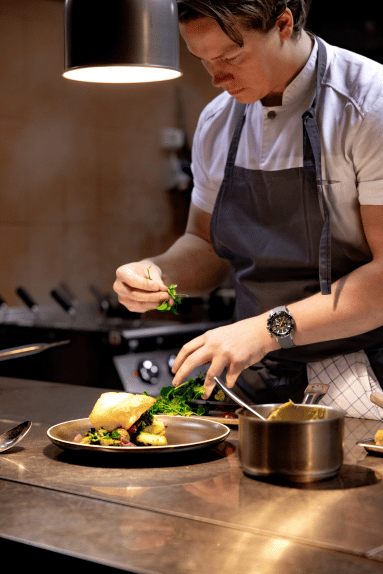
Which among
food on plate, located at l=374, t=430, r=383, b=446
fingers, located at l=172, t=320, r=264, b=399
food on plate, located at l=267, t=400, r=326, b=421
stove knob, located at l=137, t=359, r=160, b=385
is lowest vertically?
stove knob, located at l=137, t=359, r=160, b=385

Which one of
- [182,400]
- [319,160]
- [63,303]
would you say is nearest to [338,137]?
[319,160]

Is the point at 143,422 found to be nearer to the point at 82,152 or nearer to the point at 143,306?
the point at 143,306

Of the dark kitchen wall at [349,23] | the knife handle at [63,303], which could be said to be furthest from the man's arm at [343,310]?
the knife handle at [63,303]

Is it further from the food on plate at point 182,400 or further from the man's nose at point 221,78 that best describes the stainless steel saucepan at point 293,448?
the man's nose at point 221,78

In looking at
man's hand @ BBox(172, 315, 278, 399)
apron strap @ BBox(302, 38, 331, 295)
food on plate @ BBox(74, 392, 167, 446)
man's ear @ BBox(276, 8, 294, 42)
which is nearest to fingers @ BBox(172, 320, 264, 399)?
man's hand @ BBox(172, 315, 278, 399)

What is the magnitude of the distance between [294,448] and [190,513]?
19 centimetres

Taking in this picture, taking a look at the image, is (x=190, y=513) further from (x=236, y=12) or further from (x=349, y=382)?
(x=236, y=12)

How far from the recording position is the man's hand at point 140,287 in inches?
57.9

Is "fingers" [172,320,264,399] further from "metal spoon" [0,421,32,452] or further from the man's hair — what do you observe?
the man's hair

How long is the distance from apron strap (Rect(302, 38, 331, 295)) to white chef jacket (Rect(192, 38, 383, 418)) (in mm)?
14

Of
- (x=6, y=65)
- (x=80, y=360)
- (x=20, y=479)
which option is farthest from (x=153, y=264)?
(x=6, y=65)

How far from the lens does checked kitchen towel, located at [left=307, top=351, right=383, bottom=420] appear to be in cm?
156

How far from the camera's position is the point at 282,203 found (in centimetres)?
Result: 162

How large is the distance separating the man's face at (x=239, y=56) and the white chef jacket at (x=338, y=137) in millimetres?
104
